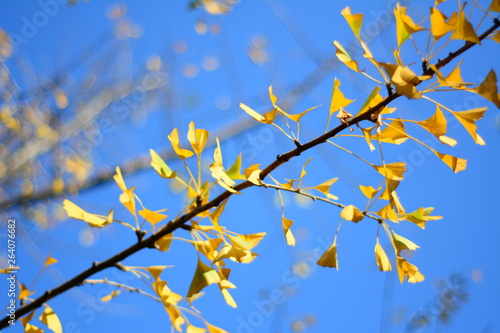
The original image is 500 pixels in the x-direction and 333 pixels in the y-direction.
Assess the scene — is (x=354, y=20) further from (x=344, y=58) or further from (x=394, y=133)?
(x=394, y=133)

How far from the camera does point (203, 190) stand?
661 mm

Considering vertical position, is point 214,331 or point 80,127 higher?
point 80,127

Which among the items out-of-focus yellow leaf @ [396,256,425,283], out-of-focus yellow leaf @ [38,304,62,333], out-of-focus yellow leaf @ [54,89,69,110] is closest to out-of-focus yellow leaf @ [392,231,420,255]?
out-of-focus yellow leaf @ [396,256,425,283]

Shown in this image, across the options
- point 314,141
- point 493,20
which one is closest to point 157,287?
point 314,141

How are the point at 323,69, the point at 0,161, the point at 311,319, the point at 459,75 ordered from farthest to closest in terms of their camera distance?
1. the point at 311,319
2. the point at 0,161
3. the point at 323,69
4. the point at 459,75

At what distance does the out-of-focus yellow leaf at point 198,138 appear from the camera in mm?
695

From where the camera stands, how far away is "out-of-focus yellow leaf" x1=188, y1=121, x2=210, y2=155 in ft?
2.28

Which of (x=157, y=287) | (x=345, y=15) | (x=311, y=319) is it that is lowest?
(x=311, y=319)

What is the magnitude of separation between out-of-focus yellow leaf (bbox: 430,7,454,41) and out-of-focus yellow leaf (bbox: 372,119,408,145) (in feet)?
0.46

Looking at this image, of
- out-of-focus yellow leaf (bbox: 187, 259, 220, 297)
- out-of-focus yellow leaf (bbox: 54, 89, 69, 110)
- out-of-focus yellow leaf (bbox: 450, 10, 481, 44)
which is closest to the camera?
out-of-focus yellow leaf (bbox: 450, 10, 481, 44)

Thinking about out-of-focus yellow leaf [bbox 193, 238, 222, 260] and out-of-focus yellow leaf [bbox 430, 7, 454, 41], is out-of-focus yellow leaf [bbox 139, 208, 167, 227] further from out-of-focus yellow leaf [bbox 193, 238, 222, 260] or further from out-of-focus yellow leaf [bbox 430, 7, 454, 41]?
Answer: out-of-focus yellow leaf [bbox 430, 7, 454, 41]

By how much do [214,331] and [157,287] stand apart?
17 centimetres

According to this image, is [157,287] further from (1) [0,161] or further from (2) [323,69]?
(1) [0,161]

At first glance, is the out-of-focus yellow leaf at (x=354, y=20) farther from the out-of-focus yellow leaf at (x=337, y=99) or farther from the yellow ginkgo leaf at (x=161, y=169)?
the yellow ginkgo leaf at (x=161, y=169)
